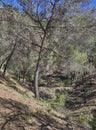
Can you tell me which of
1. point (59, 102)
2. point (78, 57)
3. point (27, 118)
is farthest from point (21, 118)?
point (78, 57)

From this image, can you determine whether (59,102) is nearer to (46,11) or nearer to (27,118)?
(46,11)

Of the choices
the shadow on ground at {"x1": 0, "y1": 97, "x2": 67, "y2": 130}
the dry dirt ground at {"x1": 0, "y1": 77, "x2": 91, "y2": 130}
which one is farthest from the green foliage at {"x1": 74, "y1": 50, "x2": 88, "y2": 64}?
the shadow on ground at {"x1": 0, "y1": 97, "x2": 67, "y2": 130}

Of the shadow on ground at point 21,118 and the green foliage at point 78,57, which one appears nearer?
the shadow on ground at point 21,118

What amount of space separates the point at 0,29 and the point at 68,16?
8.50 metres

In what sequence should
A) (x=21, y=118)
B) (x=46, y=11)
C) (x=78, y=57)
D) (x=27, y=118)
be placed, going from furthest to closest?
(x=78, y=57)
(x=46, y=11)
(x=27, y=118)
(x=21, y=118)

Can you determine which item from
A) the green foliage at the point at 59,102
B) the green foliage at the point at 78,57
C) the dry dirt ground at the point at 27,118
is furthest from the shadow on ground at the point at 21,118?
the green foliage at the point at 78,57

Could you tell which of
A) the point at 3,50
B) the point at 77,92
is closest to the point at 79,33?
the point at 3,50

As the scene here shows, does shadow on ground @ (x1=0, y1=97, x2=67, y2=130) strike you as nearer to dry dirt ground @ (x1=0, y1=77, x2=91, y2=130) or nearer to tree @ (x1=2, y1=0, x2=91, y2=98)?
dry dirt ground @ (x1=0, y1=77, x2=91, y2=130)

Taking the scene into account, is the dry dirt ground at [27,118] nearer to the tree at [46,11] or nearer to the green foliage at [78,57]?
the tree at [46,11]

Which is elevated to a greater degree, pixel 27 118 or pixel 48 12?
pixel 48 12

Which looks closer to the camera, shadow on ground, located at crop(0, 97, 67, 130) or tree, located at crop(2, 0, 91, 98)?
shadow on ground, located at crop(0, 97, 67, 130)

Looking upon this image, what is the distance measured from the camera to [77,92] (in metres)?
44.9

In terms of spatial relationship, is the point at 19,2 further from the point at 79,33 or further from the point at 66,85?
the point at 66,85

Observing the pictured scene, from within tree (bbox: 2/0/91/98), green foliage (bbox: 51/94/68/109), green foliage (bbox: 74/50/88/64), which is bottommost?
green foliage (bbox: 51/94/68/109)
